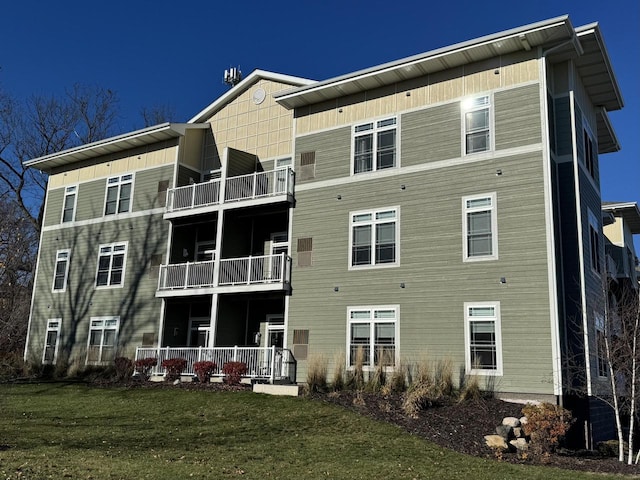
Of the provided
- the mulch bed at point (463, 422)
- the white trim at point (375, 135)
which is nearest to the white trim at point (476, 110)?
the white trim at point (375, 135)

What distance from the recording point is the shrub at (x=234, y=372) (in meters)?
18.5

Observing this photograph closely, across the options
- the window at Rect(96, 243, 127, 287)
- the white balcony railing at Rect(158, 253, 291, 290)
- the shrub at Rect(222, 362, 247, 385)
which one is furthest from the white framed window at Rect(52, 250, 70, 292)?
the shrub at Rect(222, 362, 247, 385)

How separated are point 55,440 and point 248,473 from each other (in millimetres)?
4619

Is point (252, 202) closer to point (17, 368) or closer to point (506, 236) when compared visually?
point (506, 236)

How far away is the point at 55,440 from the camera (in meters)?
11.2

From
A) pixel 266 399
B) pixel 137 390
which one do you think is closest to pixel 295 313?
pixel 266 399

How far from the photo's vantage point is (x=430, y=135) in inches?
713

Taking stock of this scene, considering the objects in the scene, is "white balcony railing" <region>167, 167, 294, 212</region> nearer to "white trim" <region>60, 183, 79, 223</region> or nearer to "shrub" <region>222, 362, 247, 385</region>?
"shrub" <region>222, 362, 247, 385</region>

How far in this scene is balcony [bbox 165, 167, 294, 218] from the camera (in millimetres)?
20375

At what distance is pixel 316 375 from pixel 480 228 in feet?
20.7

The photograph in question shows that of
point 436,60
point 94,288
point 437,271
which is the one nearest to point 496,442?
point 437,271

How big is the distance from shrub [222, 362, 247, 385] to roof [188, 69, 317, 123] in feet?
34.9

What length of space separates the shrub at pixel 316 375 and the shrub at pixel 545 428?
615cm

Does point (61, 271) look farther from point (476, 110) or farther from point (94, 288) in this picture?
point (476, 110)
